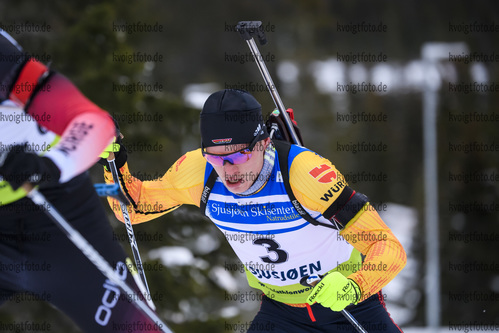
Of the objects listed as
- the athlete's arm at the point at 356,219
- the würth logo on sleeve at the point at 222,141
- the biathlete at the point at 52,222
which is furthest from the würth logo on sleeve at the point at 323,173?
the biathlete at the point at 52,222

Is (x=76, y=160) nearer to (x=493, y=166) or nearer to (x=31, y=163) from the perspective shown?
(x=31, y=163)

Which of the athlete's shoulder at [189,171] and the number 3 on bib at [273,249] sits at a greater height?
the athlete's shoulder at [189,171]

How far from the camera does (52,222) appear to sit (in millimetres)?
2840

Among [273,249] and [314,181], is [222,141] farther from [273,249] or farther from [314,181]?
[273,249]

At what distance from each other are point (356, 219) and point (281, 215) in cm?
40

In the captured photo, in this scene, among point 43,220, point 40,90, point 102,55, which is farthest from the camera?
point 102,55

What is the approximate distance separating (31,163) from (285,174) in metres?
1.32

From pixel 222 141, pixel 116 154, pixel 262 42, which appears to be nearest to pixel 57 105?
pixel 222 141

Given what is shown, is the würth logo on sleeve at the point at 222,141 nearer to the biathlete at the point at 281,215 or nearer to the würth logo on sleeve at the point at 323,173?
the biathlete at the point at 281,215

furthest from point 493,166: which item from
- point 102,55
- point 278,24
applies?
point 102,55

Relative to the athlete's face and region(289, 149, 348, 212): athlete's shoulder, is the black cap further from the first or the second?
region(289, 149, 348, 212): athlete's shoulder

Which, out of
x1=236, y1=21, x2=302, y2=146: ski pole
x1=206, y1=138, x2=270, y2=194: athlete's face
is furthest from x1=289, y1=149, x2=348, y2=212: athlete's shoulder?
x1=236, y1=21, x2=302, y2=146: ski pole

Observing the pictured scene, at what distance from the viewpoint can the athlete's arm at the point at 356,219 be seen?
3.12 m

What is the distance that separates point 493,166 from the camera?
48.0 feet
